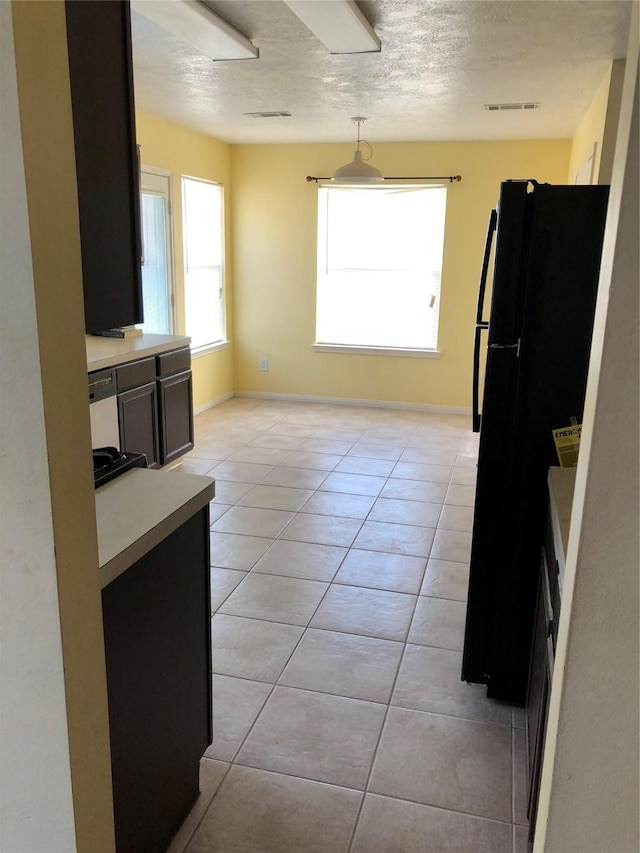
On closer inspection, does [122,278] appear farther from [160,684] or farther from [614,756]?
[614,756]

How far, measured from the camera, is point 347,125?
17.6ft

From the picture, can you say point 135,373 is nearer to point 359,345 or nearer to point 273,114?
point 273,114

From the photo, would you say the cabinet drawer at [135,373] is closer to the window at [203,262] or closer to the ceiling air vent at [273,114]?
the window at [203,262]

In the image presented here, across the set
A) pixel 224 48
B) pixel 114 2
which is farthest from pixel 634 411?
pixel 224 48

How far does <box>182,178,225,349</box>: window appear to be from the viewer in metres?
6.00

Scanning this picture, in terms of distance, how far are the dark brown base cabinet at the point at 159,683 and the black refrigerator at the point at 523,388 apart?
3.17ft

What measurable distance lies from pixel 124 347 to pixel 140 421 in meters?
0.46

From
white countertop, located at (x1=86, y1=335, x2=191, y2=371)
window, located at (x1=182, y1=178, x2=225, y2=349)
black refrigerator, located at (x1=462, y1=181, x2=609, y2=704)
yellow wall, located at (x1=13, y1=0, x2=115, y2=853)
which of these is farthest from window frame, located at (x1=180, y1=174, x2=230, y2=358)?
yellow wall, located at (x1=13, y1=0, x2=115, y2=853)

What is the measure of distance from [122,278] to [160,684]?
0.94 meters

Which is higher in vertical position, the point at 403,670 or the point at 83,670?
the point at 83,670

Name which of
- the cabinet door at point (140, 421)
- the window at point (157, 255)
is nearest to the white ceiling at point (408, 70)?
the window at point (157, 255)

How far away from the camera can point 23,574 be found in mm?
1011

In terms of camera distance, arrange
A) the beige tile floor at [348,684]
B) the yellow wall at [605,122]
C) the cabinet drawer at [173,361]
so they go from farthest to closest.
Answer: the cabinet drawer at [173,361], the yellow wall at [605,122], the beige tile floor at [348,684]

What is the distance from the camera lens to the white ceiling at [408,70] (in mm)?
2871
